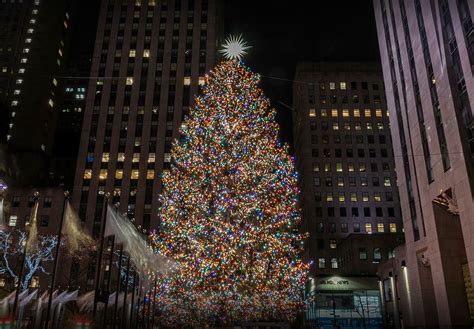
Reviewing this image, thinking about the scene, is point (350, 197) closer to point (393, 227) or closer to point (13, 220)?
point (393, 227)

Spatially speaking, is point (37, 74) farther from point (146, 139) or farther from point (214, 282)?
point (214, 282)

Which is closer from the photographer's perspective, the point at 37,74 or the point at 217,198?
the point at 217,198

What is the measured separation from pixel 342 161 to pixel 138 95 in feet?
146

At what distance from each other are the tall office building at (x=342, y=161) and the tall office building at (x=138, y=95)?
26.8 meters

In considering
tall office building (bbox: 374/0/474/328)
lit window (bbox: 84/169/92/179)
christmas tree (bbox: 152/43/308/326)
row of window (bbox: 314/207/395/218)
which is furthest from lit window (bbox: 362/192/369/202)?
christmas tree (bbox: 152/43/308/326)

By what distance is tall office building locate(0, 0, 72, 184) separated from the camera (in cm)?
10181

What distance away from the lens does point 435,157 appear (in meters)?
31.7

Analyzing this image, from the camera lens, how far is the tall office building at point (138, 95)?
257 ft

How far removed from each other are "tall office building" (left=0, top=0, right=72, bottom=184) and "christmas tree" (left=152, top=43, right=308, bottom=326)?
254 ft

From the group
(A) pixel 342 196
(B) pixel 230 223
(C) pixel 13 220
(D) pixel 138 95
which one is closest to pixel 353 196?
(A) pixel 342 196

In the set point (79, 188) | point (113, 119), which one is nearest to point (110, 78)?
point (113, 119)

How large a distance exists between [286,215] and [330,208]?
6410cm

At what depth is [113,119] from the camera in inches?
3312

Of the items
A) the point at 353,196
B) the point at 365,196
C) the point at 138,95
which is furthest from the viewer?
the point at 353,196
